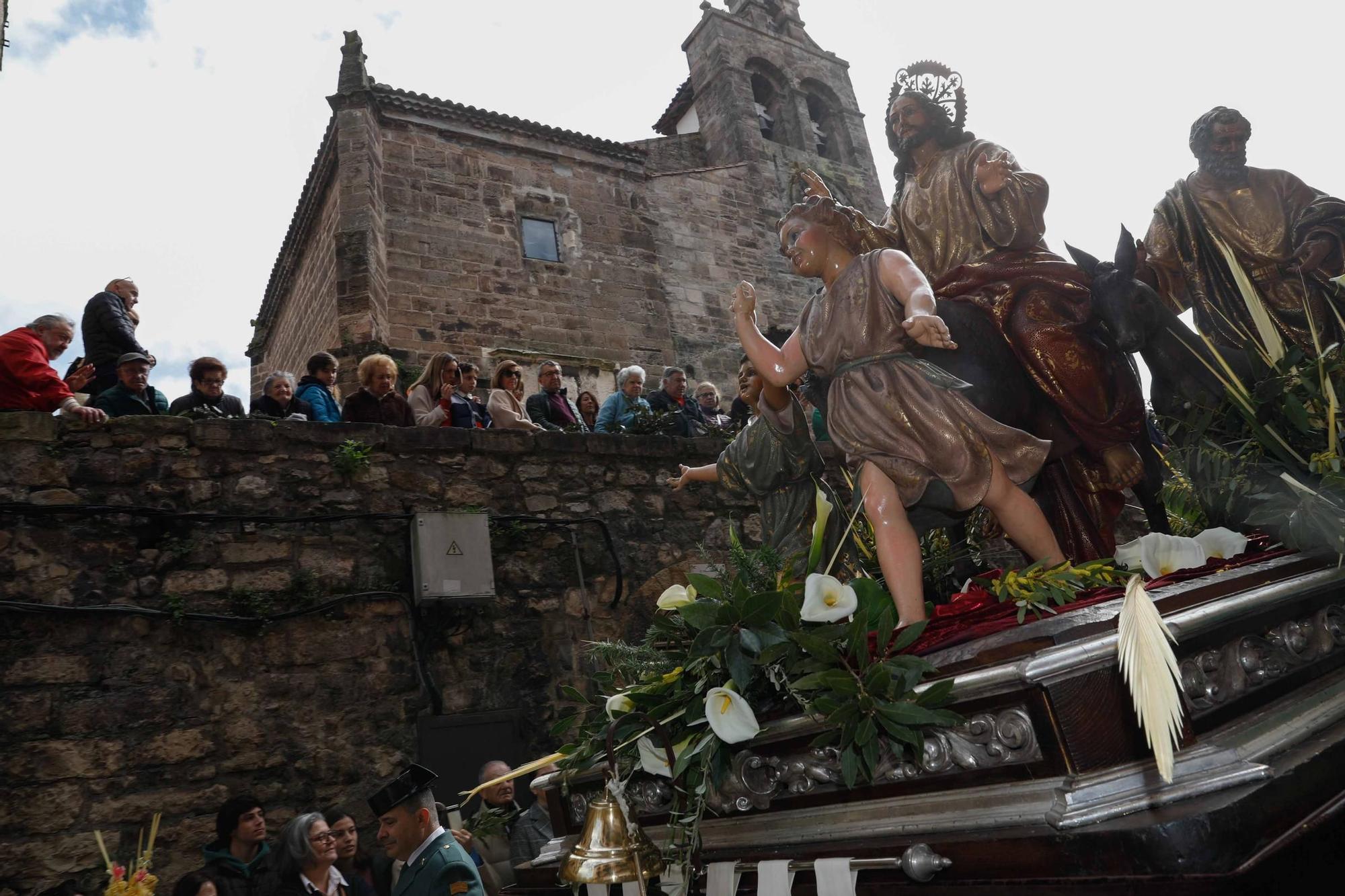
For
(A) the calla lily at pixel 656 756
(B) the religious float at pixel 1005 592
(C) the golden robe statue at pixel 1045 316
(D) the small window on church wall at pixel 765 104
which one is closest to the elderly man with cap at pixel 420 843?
(B) the religious float at pixel 1005 592

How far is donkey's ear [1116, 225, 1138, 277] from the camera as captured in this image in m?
2.91

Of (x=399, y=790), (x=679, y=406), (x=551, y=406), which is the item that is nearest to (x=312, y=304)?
(x=551, y=406)

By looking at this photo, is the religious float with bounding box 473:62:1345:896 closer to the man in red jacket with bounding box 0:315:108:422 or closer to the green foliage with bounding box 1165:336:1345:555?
the green foliage with bounding box 1165:336:1345:555

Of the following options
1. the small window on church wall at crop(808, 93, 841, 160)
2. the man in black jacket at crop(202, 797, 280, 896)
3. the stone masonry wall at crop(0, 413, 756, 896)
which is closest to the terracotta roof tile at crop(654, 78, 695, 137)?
the small window on church wall at crop(808, 93, 841, 160)

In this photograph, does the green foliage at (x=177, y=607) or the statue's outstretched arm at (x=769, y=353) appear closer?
the statue's outstretched arm at (x=769, y=353)

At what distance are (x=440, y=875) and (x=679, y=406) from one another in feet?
16.7

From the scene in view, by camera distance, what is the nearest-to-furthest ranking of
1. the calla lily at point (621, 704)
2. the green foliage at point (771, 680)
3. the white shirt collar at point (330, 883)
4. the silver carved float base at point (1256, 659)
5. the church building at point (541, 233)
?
the silver carved float base at point (1256, 659), the green foliage at point (771, 680), the calla lily at point (621, 704), the white shirt collar at point (330, 883), the church building at point (541, 233)

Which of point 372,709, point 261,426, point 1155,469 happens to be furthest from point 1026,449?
point 261,426

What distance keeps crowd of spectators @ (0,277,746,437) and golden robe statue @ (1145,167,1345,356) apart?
14.6 ft

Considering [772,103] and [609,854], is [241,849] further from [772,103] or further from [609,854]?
[772,103]

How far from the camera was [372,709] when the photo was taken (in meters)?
5.88

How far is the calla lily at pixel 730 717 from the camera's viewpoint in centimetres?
203

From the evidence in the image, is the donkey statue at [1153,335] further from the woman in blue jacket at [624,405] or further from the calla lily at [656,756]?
the woman in blue jacket at [624,405]

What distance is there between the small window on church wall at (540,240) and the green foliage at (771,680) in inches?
522
